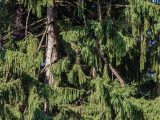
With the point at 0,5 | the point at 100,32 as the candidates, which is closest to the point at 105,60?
the point at 100,32

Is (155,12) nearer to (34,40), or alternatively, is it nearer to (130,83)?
(130,83)

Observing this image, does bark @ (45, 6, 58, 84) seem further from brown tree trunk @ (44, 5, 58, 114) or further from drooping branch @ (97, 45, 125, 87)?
drooping branch @ (97, 45, 125, 87)

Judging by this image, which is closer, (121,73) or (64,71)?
(64,71)

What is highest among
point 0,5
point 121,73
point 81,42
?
point 0,5

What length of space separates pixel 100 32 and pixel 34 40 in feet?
4.36

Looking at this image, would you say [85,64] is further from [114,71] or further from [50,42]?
[50,42]

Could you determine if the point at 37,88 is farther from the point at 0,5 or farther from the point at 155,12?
the point at 155,12

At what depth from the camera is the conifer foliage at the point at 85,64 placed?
930cm

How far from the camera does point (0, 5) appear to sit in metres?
10.1

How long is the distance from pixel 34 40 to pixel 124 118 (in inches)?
91.8

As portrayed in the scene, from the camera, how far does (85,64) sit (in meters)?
10.2

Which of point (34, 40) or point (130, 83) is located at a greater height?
point (34, 40)

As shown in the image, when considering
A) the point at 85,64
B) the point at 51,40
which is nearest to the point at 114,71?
the point at 85,64

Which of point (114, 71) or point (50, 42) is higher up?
point (50, 42)
